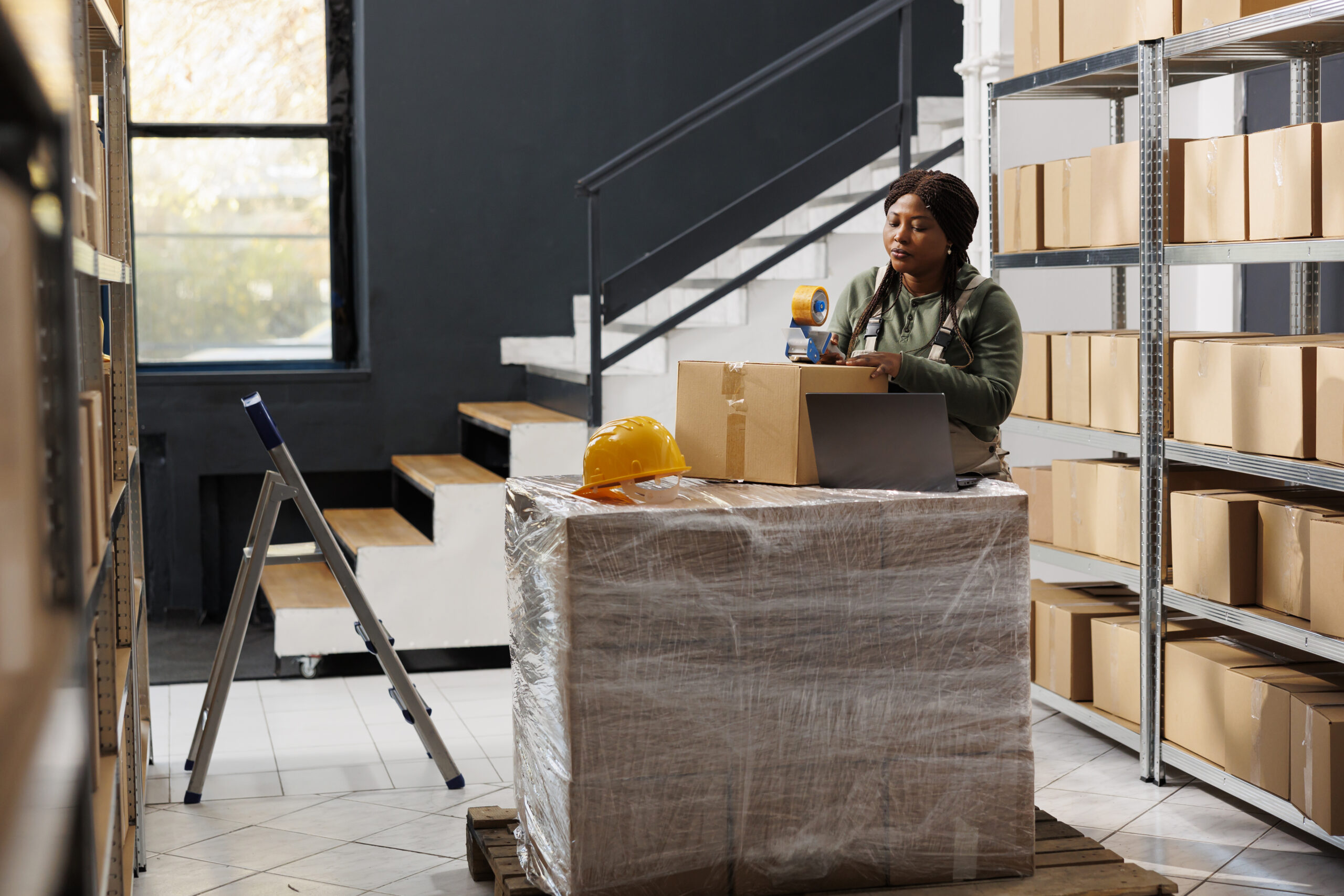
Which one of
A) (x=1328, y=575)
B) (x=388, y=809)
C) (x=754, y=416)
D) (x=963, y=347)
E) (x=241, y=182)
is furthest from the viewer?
(x=241, y=182)

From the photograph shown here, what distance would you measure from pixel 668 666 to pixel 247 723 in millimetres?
2477

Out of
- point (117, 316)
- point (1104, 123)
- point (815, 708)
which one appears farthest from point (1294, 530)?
point (117, 316)

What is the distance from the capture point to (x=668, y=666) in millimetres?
2148

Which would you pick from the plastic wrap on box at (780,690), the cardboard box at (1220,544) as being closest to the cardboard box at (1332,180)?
the cardboard box at (1220,544)

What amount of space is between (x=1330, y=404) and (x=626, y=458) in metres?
1.64

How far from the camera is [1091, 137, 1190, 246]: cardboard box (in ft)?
11.1

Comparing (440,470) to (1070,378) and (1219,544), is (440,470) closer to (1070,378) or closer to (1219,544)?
(1070,378)

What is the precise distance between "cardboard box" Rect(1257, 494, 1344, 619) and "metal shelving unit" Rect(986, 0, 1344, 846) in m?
0.05

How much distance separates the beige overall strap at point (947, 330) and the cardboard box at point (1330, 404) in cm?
80

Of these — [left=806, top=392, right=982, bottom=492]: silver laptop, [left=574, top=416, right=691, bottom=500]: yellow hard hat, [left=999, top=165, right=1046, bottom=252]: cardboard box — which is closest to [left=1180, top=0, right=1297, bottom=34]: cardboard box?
[left=999, top=165, right=1046, bottom=252]: cardboard box

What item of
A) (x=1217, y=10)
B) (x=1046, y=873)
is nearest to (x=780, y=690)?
(x=1046, y=873)

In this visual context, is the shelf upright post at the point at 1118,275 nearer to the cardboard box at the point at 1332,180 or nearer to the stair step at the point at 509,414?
the cardboard box at the point at 1332,180

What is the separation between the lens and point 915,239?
2797 mm

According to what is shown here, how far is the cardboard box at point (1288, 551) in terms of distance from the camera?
3.01 metres
